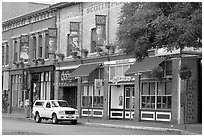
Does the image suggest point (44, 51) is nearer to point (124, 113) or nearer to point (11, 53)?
point (11, 53)

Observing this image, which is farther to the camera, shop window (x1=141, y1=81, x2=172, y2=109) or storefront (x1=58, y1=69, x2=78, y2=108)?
storefront (x1=58, y1=69, x2=78, y2=108)

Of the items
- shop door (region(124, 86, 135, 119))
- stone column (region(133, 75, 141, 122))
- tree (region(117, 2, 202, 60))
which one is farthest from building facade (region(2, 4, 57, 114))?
tree (region(117, 2, 202, 60))

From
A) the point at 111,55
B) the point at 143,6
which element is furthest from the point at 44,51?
the point at 143,6

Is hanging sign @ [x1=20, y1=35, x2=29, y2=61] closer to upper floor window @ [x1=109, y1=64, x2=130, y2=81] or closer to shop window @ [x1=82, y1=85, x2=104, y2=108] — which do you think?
shop window @ [x1=82, y1=85, x2=104, y2=108]

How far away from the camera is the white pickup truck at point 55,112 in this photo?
28156 mm

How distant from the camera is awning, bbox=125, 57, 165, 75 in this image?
2681cm

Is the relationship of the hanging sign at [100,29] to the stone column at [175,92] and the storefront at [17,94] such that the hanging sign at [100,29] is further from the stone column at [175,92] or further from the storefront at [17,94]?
the storefront at [17,94]

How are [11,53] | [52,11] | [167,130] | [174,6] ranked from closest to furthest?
[174,6], [167,130], [52,11], [11,53]

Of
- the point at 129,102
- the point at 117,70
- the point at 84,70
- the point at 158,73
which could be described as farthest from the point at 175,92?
the point at 84,70

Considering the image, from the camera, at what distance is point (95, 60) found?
110ft

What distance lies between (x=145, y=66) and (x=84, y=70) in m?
7.15

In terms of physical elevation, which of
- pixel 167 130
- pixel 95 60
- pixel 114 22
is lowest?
pixel 167 130

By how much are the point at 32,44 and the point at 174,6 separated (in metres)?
25.8

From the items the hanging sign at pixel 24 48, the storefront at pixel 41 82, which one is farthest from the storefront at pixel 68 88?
the hanging sign at pixel 24 48
